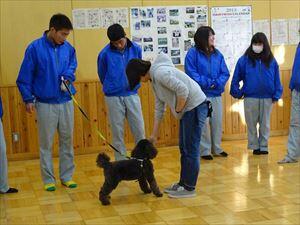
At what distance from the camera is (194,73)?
502 cm

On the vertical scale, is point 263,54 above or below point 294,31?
below

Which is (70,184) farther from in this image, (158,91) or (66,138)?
(158,91)

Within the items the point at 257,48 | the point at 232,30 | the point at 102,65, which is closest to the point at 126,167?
the point at 102,65

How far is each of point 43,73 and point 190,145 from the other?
140 centimetres

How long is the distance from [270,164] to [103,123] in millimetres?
2099

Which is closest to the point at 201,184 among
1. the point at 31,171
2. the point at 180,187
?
the point at 180,187

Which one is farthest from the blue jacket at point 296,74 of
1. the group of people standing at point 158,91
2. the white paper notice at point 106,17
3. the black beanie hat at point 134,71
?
the white paper notice at point 106,17

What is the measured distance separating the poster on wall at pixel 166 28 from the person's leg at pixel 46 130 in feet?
6.68

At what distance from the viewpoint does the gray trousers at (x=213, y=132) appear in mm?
5168

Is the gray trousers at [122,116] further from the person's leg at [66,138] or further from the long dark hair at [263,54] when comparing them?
the long dark hair at [263,54]

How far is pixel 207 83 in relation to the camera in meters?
4.98

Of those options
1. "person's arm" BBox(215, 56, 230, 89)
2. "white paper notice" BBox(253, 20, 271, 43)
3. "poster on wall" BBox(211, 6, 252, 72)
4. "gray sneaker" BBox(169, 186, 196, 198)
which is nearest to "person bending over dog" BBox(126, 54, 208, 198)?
"gray sneaker" BBox(169, 186, 196, 198)

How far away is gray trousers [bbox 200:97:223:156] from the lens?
5.17 meters

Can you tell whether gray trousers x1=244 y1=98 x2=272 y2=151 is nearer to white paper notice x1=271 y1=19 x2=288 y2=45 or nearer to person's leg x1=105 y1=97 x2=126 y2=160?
white paper notice x1=271 y1=19 x2=288 y2=45
